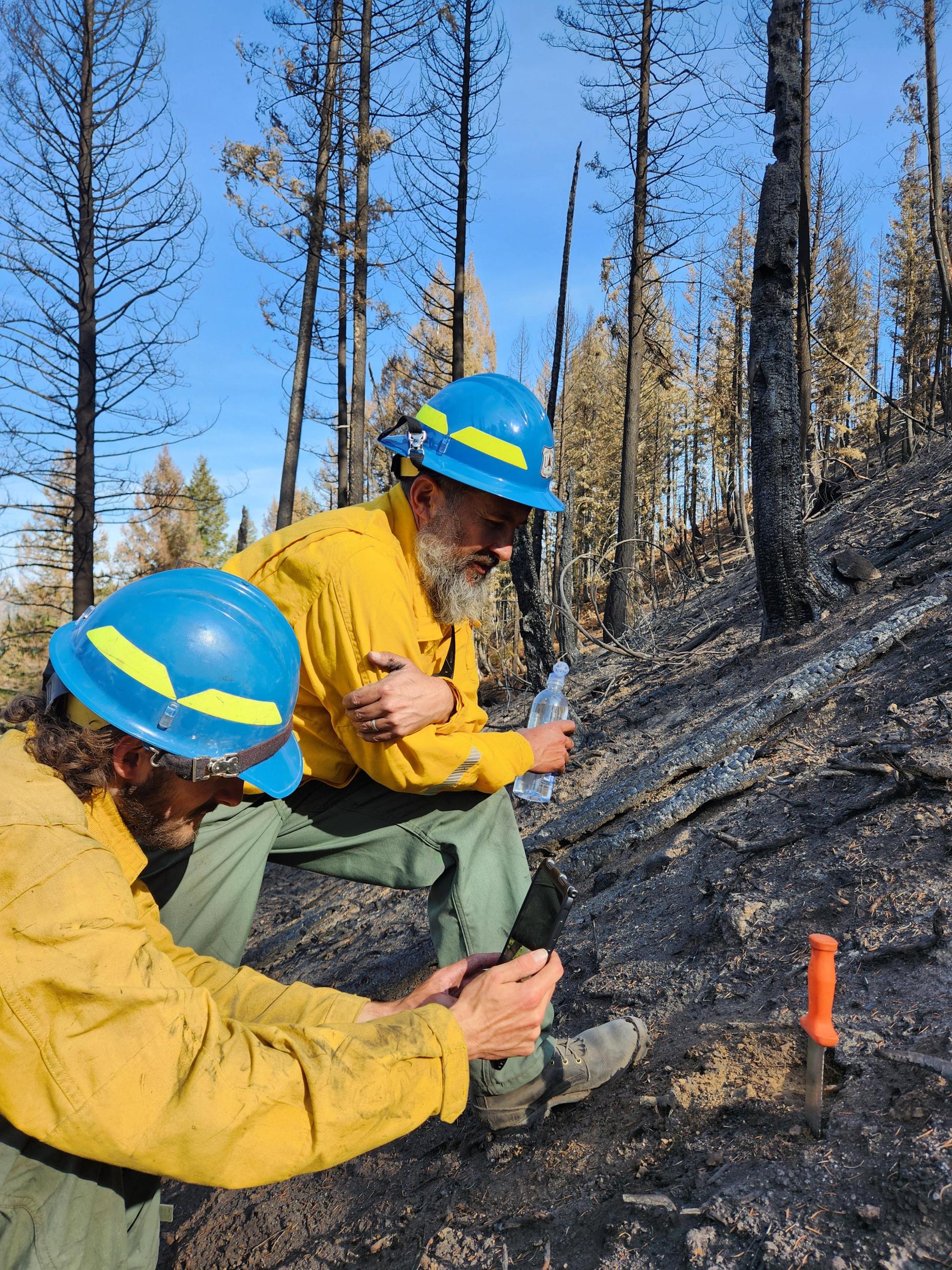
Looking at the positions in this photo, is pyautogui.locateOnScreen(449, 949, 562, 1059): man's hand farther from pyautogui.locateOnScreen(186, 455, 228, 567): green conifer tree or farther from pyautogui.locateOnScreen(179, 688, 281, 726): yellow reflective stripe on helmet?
pyautogui.locateOnScreen(186, 455, 228, 567): green conifer tree

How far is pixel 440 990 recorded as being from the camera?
2092mm

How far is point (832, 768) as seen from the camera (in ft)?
11.0

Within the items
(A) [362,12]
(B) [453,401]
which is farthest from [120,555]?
(B) [453,401]

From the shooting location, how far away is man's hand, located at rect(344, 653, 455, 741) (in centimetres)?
224

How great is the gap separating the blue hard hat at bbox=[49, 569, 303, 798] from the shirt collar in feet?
0.47

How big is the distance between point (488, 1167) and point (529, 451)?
85.6 inches

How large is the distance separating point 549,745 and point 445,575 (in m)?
0.72

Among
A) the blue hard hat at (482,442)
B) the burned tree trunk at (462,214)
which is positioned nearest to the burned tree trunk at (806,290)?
the burned tree trunk at (462,214)

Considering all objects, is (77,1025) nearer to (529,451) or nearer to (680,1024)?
(680,1024)

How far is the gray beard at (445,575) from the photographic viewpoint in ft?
8.72

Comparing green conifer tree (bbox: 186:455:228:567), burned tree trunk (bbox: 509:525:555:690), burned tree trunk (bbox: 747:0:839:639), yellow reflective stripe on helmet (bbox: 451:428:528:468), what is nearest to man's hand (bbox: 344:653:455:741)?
yellow reflective stripe on helmet (bbox: 451:428:528:468)

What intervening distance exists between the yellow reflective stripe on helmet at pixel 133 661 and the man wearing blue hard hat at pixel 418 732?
0.57 m

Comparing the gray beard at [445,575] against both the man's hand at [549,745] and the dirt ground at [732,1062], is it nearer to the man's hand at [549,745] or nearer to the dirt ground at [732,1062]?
the man's hand at [549,745]

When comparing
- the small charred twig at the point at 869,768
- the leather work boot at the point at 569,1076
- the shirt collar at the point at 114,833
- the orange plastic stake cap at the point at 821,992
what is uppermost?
the shirt collar at the point at 114,833
